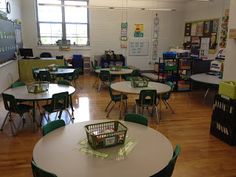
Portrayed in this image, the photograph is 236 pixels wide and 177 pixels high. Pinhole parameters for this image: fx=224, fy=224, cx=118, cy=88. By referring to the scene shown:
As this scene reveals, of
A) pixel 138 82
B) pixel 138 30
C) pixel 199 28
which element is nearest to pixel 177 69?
pixel 138 82

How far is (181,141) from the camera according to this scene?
3.86 meters

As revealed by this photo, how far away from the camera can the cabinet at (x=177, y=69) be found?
7285 millimetres

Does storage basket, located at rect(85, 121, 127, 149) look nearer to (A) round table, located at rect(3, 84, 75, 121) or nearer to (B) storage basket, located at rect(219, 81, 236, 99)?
(A) round table, located at rect(3, 84, 75, 121)

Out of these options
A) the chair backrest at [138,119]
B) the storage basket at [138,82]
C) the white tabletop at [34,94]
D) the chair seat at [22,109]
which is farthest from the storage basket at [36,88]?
the chair backrest at [138,119]

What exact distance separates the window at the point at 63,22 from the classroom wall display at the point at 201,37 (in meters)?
4.70

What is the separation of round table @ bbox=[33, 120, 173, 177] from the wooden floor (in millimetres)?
129

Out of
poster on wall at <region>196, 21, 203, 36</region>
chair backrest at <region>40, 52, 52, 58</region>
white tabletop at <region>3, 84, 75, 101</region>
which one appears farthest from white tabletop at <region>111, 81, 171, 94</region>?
chair backrest at <region>40, 52, 52, 58</region>

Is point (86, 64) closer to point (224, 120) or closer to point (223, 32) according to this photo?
point (223, 32)

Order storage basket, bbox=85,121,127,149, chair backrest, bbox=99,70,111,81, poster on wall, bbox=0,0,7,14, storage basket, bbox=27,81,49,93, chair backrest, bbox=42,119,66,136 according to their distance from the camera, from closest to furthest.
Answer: storage basket, bbox=85,121,127,149 < chair backrest, bbox=42,119,66,136 < storage basket, bbox=27,81,49,93 < poster on wall, bbox=0,0,7,14 < chair backrest, bbox=99,70,111,81

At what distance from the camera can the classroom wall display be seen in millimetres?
8578

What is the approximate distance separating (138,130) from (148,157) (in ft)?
1.81

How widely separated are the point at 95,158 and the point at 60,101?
245cm

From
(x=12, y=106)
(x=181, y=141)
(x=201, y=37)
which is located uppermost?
(x=201, y=37)

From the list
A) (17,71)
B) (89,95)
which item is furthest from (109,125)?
(17,71)
